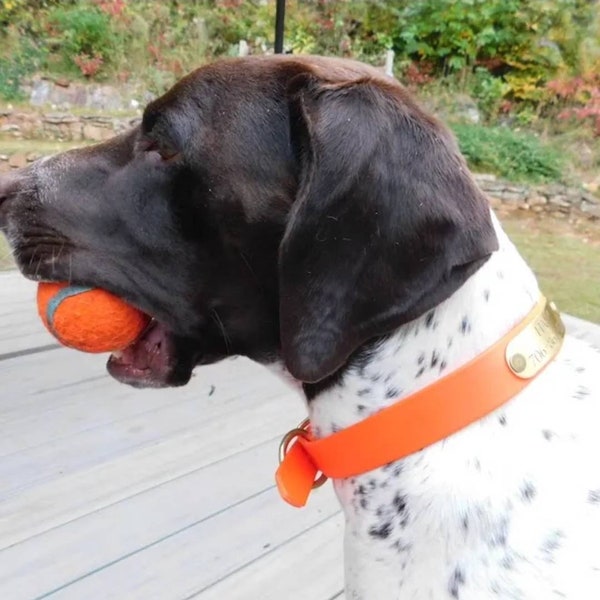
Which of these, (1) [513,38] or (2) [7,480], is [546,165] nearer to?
(1) [513,38]

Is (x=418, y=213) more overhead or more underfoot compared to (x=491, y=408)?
more overhead

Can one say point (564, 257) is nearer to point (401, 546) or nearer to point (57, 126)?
point (57, 126)

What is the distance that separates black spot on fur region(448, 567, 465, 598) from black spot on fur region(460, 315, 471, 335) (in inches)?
13.5

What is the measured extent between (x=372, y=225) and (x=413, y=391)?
262 mm

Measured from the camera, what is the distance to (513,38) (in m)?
9.26

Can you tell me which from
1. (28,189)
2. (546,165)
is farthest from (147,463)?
(546,165)

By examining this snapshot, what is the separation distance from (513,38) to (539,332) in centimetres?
881

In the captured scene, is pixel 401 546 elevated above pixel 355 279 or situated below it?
below

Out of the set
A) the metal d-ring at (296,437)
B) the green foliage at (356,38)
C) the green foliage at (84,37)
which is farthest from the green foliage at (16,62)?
the metal d-ring at (296,437)

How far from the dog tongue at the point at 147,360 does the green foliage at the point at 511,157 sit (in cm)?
704

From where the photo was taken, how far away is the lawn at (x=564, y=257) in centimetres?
530

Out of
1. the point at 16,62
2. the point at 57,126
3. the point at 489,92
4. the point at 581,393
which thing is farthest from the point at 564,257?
the point at 16,62

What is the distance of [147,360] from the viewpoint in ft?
5.02

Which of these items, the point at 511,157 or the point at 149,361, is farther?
the point at 511,157
